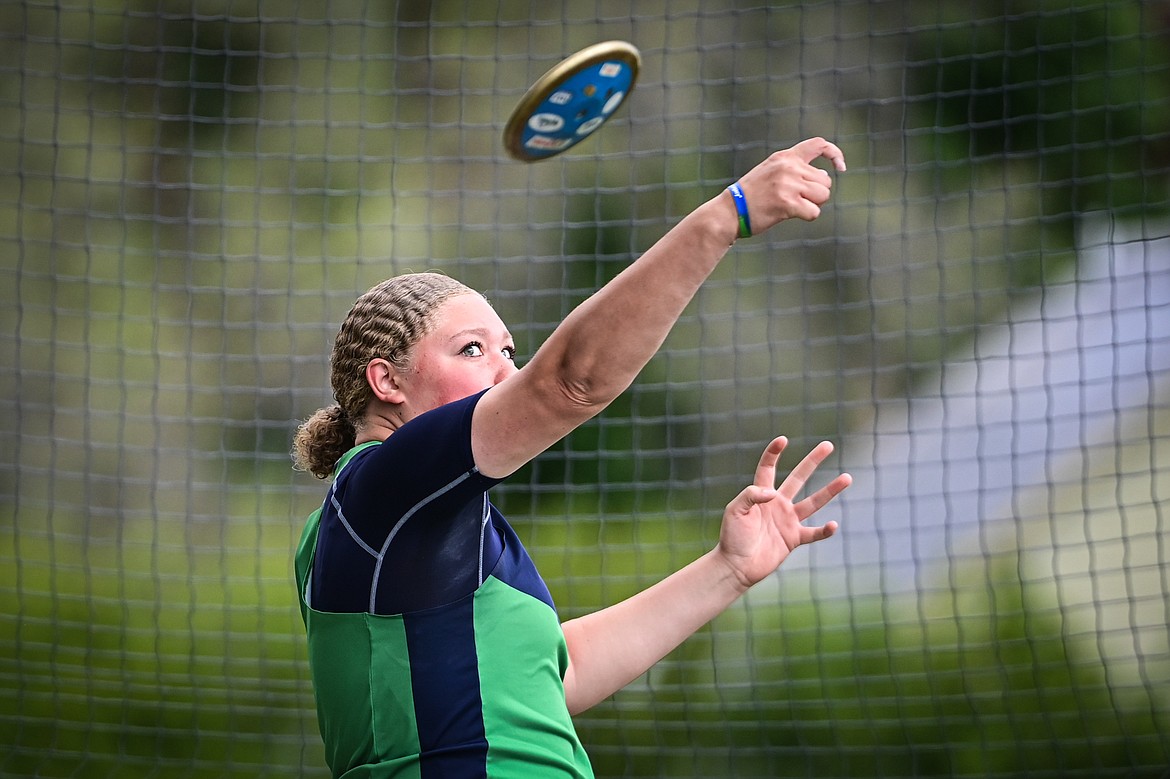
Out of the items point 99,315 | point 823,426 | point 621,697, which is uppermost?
point 99,315

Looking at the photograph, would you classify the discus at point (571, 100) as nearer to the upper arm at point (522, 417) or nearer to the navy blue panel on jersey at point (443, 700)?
the upper arm at point (522, 417)

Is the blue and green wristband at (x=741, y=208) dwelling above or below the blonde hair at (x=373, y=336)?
above

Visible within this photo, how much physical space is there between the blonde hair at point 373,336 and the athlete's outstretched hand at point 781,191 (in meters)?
0.58

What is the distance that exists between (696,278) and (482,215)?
6.77 metres

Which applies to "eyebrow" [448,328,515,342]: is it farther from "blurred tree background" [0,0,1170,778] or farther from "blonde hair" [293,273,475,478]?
"blurred tree background" [0,0,1170,778]

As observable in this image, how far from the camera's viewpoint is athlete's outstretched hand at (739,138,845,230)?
1505 mm

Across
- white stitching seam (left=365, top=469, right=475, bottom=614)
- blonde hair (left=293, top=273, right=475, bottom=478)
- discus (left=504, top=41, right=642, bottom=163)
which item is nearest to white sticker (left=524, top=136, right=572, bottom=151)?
discus (left=504, top=41, right=642, bottom=163)

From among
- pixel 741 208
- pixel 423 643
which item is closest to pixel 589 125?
pixel 741 208

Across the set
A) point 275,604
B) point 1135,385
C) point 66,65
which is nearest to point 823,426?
point 1135,385

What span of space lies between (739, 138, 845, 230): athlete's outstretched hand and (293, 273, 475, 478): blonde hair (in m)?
0.58

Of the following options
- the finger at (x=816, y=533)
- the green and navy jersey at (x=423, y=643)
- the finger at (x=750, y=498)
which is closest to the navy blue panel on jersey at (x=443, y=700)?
the green and navy jersey at (x=423, y=643)

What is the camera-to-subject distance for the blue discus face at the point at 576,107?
1950 millimetres

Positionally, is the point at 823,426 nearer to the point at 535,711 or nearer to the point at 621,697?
the point at 621,697

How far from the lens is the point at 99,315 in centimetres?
707
